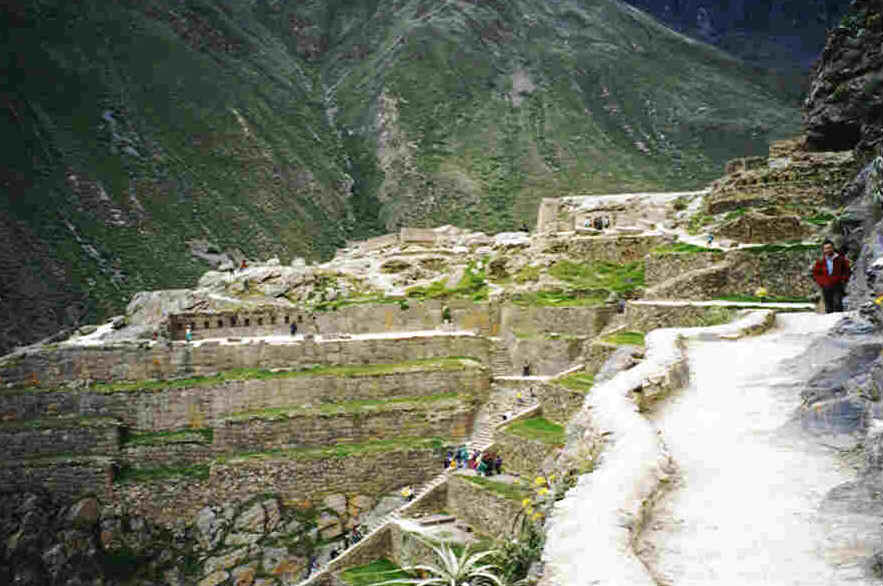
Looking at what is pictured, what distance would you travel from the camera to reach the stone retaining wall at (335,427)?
25078 mm

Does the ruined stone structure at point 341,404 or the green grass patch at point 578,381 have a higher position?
the green grass patch at point 578,381

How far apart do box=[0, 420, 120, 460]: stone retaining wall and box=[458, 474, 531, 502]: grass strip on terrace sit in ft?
37.1

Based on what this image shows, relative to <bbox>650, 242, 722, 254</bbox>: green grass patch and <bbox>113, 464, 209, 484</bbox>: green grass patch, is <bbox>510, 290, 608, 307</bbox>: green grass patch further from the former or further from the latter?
<bbox>113, 464, 209, 484</bbox>: green grass patch

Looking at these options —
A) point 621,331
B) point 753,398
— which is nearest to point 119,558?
point 621,331

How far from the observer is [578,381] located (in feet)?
70.3

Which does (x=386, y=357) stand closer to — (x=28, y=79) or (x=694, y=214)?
(x=694, y=214)

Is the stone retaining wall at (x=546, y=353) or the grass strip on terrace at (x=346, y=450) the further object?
the stone retaining wall at (x=546, y=353)

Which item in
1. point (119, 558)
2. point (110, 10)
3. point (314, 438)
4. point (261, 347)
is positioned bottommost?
point (119, 558)

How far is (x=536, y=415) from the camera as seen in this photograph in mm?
22469

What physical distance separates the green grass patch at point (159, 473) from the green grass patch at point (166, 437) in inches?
29.3

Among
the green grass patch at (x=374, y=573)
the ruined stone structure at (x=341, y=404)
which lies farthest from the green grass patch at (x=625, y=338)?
the green grass patch at (x=374, y=573)

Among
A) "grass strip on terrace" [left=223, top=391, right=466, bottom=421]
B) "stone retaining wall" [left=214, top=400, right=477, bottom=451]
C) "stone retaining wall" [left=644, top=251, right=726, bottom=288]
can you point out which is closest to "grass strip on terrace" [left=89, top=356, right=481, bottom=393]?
"grass strip on terrace" [left=223, top=391, right=466, bottom=421]

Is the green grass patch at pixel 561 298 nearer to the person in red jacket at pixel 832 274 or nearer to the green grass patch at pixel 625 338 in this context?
the green grass patch at pixel 625 338

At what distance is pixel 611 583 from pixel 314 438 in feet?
67.3
